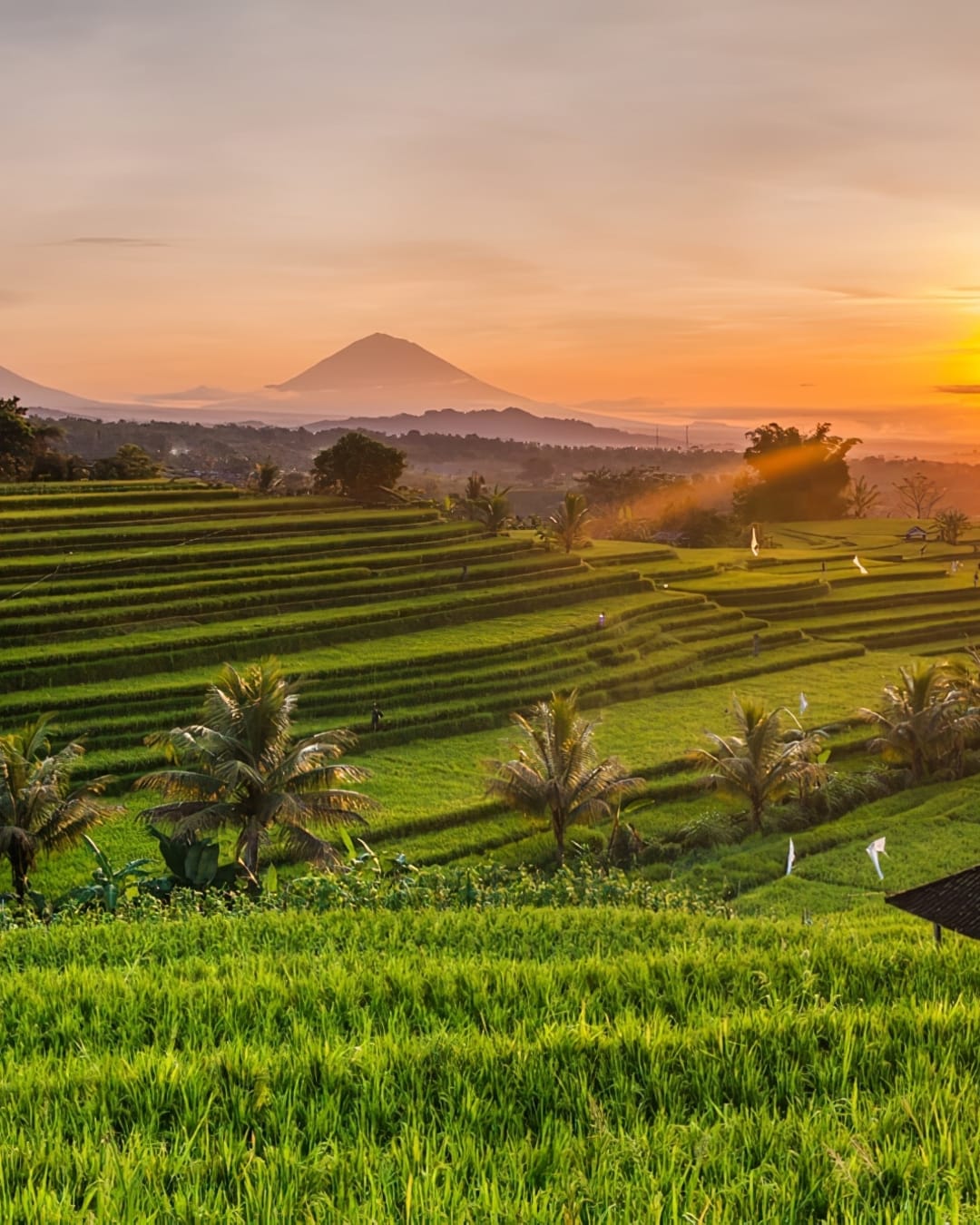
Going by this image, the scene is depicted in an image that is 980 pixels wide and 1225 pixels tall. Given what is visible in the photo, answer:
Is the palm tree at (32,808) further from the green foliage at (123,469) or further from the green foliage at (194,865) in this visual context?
the green foliage at (123,469)

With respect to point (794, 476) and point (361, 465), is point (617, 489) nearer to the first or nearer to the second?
point (794, 476)

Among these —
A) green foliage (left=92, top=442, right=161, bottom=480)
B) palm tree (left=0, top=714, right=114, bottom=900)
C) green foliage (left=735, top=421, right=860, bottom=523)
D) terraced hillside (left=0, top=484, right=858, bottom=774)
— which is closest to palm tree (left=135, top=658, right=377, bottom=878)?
palm tree (left=0, top=714, right=114, bottom=900)

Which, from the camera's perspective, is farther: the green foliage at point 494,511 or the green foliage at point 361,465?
the green foliage at point 361,465

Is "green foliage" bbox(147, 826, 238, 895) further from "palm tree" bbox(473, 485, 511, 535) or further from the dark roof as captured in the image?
"palm tree" bbox(473, 485, 511, 535)

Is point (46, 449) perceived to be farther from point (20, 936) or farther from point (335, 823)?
point (20, 936)

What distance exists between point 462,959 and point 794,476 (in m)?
92.9

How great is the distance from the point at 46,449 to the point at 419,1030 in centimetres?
5366

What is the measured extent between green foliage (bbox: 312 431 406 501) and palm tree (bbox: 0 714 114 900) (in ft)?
115

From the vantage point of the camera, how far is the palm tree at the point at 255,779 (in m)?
14.3

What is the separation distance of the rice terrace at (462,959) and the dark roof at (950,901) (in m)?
0.69

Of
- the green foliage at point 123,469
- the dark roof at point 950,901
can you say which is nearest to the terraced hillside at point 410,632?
the green foliage at point 123,469

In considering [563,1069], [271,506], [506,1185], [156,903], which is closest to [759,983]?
[563,1069]

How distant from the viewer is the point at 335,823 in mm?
14977

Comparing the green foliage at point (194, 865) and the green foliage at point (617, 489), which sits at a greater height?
the green foliage at point (617, 489)
